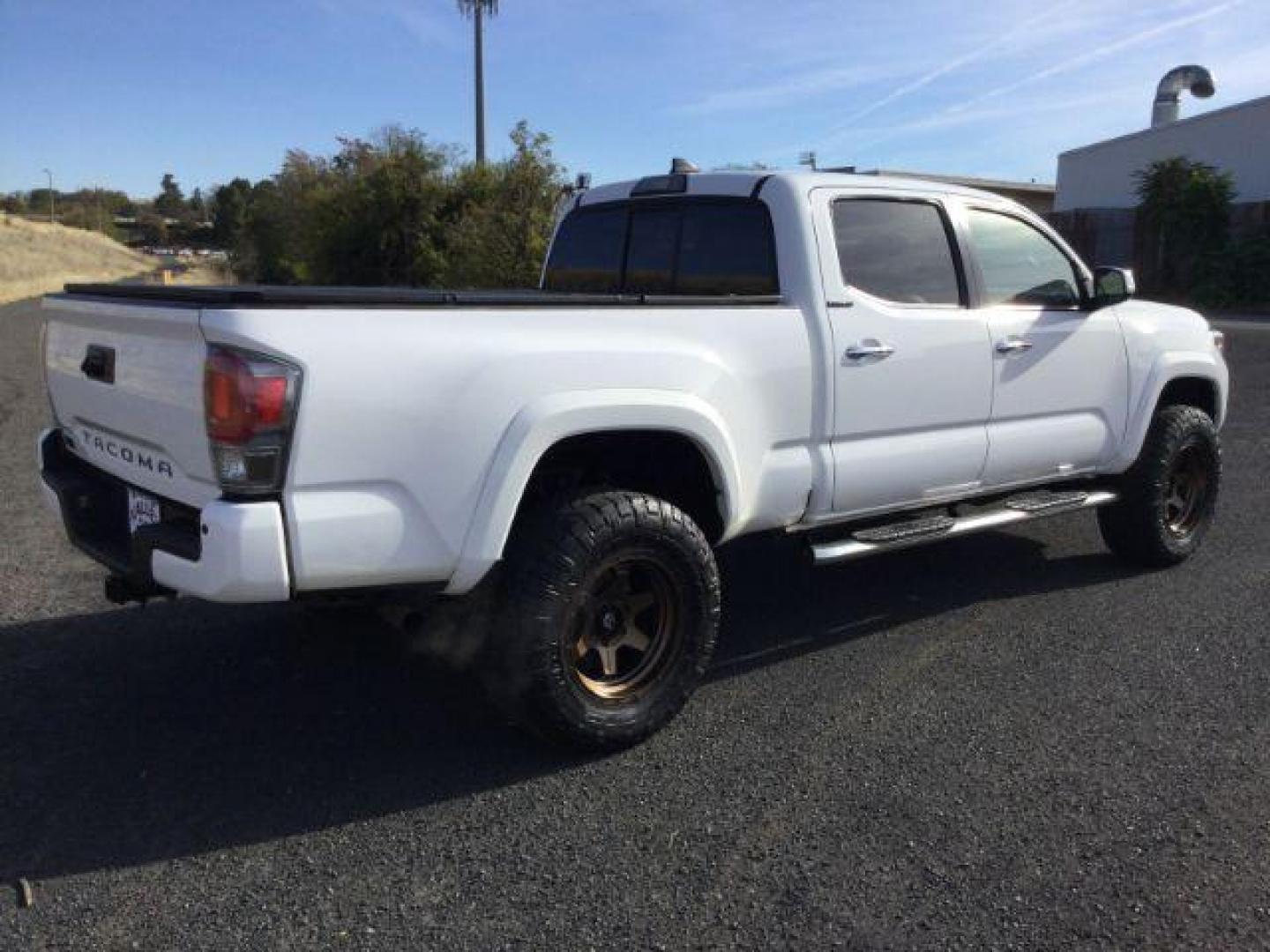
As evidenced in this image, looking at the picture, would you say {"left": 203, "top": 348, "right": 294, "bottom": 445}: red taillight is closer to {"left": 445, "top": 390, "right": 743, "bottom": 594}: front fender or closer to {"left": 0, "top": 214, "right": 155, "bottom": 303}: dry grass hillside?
{"left": 445, "top": 390, "right": 743, "bottom": 594}: front fender

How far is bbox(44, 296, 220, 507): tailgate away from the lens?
9.93 ft

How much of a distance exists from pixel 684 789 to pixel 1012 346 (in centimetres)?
261

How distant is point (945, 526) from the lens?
15.1 ft

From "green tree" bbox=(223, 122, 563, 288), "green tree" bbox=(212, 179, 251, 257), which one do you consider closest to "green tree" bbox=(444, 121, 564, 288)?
"green tree" bbox=(223, 122, 563, 288)

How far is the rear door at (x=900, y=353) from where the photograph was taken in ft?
13.8

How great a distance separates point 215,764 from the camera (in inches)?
138

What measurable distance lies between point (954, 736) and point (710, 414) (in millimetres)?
1426

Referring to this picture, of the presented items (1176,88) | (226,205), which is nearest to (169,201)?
(226,205)

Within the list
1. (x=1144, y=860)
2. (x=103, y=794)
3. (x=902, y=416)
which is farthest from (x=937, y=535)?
(x=103, y=794)

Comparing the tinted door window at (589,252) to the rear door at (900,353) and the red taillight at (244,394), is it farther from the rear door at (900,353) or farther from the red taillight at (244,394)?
the red taillight at (244,394)

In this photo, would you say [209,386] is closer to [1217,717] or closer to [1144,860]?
[1144,860]

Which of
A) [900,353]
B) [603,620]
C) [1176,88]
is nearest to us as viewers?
[603,620]

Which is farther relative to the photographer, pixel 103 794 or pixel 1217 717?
pixel 1217 717

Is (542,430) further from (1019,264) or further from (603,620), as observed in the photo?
(1019,264)
